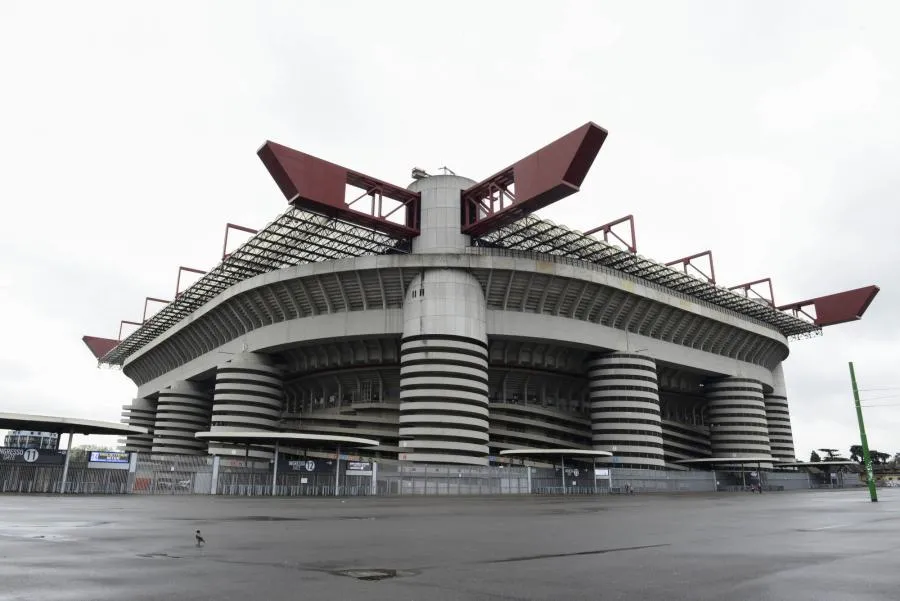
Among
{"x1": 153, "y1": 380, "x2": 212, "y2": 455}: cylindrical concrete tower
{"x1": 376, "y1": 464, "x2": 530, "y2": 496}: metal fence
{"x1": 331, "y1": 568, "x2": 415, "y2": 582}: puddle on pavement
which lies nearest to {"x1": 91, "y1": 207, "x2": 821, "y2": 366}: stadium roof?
{"x1": 153, "y1": 380, "x2": 212, "y2": 455}: cylindrical concrete tower

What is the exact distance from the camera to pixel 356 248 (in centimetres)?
5891

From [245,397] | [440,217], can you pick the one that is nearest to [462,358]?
[440,217]

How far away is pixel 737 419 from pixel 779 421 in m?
15.0

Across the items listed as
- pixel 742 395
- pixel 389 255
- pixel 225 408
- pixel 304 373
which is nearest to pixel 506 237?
pixel 389 255

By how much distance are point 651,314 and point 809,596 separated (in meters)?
62.2

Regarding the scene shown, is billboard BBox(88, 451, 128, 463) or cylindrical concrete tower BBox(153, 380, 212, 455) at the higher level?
cylindrical concrete tower BBox(153, 380, 212, 455)

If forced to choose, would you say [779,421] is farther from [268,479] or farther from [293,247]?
[268,479]

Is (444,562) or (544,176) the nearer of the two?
(444,562)

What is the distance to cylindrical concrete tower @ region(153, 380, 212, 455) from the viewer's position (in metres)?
78.8

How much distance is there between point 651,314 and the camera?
216ft

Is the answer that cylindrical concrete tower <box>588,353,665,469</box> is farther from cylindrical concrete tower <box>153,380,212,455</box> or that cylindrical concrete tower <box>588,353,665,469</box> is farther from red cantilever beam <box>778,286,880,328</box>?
cylindrical concrete tower <box>153,380,212,455</box>

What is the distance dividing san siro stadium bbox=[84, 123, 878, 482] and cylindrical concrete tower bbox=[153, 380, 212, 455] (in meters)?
0.24

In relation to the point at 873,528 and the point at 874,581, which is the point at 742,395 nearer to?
the point at 873,528

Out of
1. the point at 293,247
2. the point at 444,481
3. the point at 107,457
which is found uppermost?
the point at 293,247
